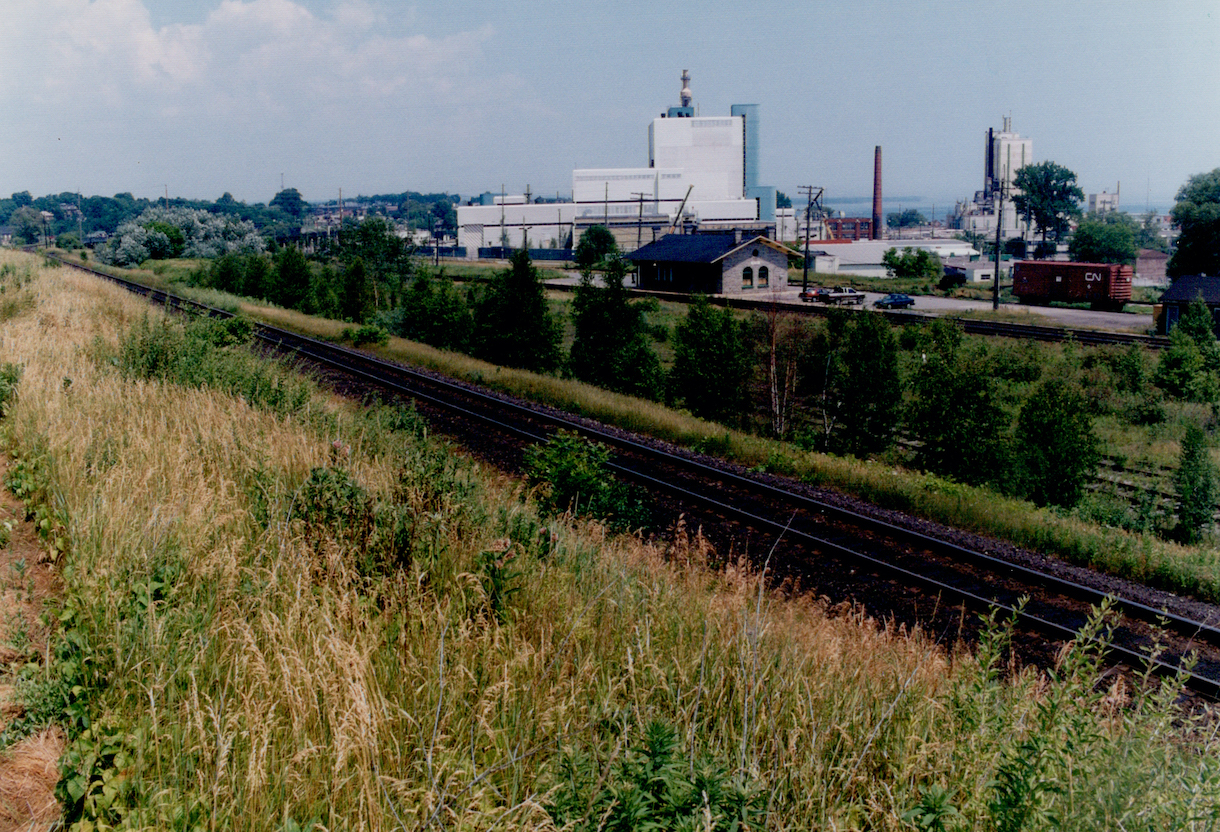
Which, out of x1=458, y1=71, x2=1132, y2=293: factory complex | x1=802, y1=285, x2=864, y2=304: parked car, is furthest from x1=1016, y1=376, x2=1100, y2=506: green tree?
x1=458, y1=71, x2=1132, y2=293: factory complex

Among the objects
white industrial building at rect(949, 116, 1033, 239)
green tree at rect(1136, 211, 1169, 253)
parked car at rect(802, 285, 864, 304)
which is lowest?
parked car at rect(802, 285, 864, 304)

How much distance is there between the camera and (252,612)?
4375mm

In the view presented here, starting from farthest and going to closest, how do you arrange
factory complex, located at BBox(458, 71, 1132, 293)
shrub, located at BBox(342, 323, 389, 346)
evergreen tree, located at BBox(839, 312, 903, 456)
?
1. factory complex, located at BBox(458, 71, 1132, 293)
2. shrub, located at BBox(342, 323, 389, 346)
3. evergreen tree, located at BBox(839, 312, 903, 456)

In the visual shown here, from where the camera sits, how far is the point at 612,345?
29.4 meters

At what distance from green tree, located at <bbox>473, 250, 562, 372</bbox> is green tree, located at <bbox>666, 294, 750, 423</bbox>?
4.62 m

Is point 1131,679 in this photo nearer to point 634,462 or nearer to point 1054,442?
point 634,462

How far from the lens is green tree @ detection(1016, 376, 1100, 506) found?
21.0m

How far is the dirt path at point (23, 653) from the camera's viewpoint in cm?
324

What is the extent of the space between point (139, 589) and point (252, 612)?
52 centimetres

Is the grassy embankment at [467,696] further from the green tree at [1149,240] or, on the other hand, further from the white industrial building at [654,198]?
the green tree at [1149,240]

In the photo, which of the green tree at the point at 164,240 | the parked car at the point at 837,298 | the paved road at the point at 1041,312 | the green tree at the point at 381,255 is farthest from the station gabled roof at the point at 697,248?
the green tree at the point at 164,240

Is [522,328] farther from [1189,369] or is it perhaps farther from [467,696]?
[467,696]

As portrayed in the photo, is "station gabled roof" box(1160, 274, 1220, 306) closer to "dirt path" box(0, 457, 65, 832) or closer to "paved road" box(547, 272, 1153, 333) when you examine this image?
"paved road" box(547, 272, 1153, 333)

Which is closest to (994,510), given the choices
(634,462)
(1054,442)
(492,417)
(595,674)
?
(634,462)
